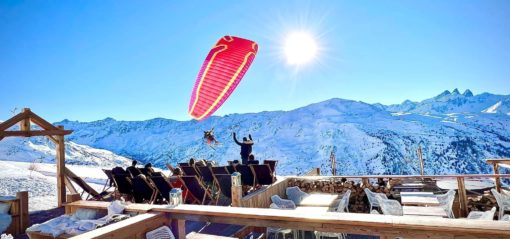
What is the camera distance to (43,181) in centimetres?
1070

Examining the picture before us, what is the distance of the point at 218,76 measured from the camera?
18.4ft

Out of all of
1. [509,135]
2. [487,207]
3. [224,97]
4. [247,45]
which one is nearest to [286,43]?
[247,45]

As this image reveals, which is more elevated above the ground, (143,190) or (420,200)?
(143,190)

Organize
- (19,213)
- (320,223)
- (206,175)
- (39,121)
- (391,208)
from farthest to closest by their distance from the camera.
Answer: (39,121) → (206,175) → (19,213) → (391,208) → (320,223)

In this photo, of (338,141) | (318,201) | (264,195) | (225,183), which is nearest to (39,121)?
(225,183)

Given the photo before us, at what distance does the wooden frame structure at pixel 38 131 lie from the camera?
6384mm

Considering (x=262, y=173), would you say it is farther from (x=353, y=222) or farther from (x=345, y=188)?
(x=353, y=222)

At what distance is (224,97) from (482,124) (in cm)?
10696

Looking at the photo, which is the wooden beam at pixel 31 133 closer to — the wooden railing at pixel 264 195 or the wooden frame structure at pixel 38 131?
the wooden frame structure at pixel 38 131

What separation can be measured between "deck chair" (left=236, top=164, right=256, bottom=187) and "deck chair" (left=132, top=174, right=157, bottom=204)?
1.75m

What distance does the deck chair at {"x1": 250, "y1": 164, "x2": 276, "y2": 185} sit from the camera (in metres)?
5.99

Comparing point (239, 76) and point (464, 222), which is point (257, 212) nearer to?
point (464, 222)

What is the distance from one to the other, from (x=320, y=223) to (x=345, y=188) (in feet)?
18.2

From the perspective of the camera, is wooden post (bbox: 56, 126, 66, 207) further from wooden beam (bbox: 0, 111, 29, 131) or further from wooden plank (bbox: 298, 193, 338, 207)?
wooden plank (bbox: 298, 193, 338, 207)
